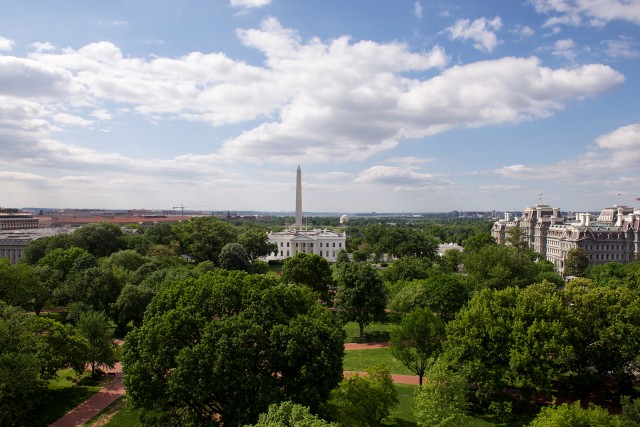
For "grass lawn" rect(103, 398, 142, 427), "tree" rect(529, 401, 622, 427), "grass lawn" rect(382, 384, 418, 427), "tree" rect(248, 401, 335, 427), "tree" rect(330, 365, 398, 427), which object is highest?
"tree" rect(248, 401, 335, 427)

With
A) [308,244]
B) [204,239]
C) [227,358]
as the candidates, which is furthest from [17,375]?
[308,244]

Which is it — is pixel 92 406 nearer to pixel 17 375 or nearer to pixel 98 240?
pixel 17 375

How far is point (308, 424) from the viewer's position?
47.4 ft

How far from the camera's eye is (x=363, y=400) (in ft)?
66.7

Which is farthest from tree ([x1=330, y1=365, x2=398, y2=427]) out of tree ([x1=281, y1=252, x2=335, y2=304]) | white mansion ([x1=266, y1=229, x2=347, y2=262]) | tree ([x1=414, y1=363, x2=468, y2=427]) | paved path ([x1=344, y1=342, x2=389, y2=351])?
white mansion ([x1=266, y1=229, x2=347, y2=262])

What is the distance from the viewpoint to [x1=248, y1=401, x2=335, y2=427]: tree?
14.4 m

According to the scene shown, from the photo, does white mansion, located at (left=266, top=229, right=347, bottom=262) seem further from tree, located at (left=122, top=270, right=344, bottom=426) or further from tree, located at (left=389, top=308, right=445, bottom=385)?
tree, located at (left=122, top=270, right=344, bottom=426)

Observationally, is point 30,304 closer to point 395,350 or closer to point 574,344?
point 395,350

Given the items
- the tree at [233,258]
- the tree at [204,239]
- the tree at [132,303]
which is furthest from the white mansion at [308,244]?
the tree at [132,303]

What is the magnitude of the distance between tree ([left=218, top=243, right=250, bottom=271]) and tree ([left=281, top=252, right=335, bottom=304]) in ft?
64.5

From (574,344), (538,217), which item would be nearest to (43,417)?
(574,344)

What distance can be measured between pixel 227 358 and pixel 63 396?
15800 mm

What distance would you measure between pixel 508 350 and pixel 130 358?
19.7 metres

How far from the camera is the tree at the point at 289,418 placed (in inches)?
567
